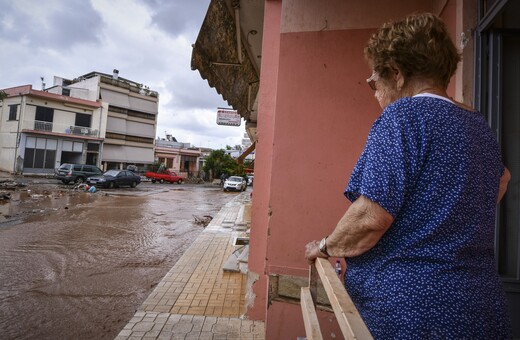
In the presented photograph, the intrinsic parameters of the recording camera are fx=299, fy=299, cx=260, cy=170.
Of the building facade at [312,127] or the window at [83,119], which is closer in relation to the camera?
the building facade at [312,127]

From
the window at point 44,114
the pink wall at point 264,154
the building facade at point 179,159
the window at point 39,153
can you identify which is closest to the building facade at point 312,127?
the pink wall at point 264,154

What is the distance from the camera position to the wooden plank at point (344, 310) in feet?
2.70

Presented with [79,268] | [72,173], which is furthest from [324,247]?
[72,173]

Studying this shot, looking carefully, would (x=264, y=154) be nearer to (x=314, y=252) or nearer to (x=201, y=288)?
(x=314, y=252)

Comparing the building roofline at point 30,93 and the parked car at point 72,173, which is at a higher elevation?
→ the building roofline at point 30,93

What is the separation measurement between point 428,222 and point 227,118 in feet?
36.7

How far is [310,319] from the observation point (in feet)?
4.06

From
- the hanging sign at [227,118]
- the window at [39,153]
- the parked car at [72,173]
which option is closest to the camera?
the hanging sign at [227,118]

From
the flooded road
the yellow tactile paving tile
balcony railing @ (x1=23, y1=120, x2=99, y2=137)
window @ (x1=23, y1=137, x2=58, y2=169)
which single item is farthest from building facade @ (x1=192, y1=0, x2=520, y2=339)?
balcony railing @ (x1=23, y1=120, x2=99, y2=137)

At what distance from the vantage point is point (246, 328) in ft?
9.90

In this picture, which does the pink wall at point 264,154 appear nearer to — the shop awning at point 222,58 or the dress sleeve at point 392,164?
the shop awning at point 222,58

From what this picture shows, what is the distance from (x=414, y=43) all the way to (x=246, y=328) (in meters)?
2.90

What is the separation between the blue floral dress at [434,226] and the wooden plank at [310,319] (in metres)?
0.24

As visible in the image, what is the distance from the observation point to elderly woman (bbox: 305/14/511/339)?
3.04ft
